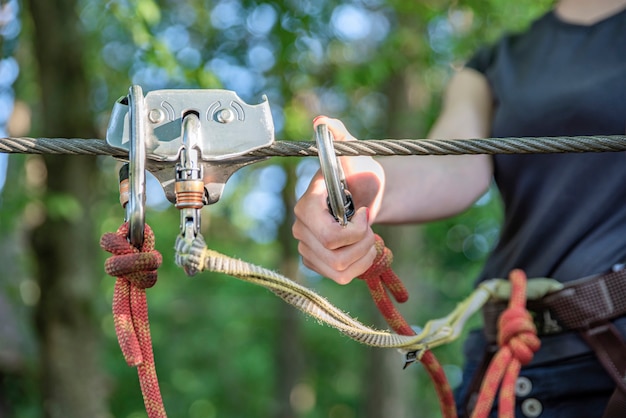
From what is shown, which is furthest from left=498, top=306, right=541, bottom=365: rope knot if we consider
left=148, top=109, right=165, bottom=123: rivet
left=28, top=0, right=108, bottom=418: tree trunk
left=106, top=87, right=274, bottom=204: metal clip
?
left=28, top=0, right=108, bottom=418: tree trunk

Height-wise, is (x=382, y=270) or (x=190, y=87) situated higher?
(x=190, y=87)

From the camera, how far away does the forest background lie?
3.80 m

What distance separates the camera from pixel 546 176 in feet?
4.61

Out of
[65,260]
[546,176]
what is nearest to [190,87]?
[65,260]

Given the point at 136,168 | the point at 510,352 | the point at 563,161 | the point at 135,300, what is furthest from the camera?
the point at 563,161

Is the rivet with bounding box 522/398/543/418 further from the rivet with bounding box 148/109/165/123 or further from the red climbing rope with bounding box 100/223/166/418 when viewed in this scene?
the rivet with bounding box 148/109/165/123

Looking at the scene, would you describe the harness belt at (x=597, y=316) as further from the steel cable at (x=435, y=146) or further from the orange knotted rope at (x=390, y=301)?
the steel cable at (x=435, y=146)

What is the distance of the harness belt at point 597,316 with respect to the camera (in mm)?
1182

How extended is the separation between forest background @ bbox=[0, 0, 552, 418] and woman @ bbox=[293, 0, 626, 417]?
1.04 ft

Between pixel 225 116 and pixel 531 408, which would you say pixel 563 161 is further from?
pixel 225 116

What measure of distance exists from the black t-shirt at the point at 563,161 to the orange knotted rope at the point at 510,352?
0.09 meters

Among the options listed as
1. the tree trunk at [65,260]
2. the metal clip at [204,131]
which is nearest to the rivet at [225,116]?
the metal clip at [204,131]

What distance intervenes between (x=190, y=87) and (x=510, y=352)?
2787 millimetres


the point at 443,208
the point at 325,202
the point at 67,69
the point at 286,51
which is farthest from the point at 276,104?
the point at 325,202
